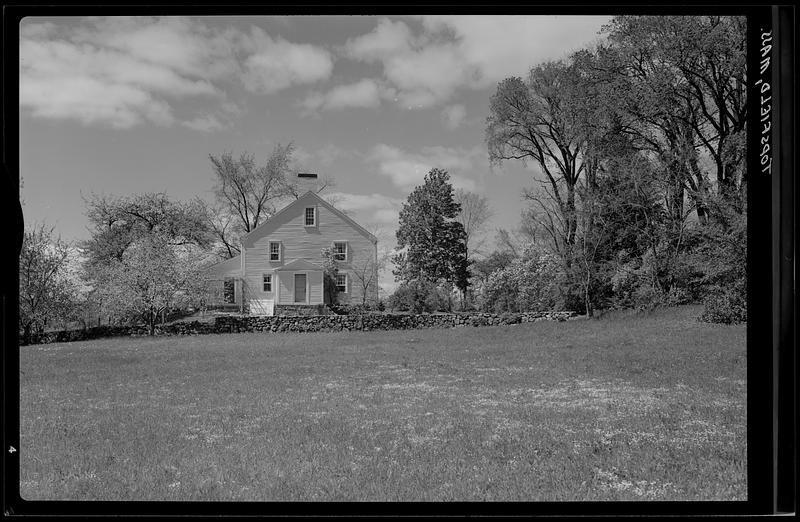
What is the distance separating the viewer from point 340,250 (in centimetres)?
993

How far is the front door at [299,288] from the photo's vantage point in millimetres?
9453

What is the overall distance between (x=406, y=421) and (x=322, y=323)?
635 centimetres

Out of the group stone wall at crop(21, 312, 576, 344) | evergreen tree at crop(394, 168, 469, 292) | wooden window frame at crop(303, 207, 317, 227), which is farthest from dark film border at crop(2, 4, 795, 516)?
wooden window frame at crop(303, 207, 317, 227)

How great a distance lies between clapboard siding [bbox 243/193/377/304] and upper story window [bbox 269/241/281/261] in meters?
0.06

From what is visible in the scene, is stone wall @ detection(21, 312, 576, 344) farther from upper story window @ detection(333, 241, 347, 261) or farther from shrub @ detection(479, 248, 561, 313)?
upper story window @ detection(333, 241, 347, 261)

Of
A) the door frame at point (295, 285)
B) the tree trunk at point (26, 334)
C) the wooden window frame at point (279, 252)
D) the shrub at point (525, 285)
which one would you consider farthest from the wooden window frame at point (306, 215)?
the tree trunk at point (26, 334)

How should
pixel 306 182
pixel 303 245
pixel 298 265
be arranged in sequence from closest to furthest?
pixel 306 182
pixel 298 265
pixel 303 245

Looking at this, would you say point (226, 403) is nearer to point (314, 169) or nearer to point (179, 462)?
point (179, 462)

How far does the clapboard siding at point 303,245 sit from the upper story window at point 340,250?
79 mm

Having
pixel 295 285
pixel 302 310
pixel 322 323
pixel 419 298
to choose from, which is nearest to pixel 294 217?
pixel 295 285

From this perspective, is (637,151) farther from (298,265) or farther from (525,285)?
(298,265)

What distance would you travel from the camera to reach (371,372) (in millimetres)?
5832
